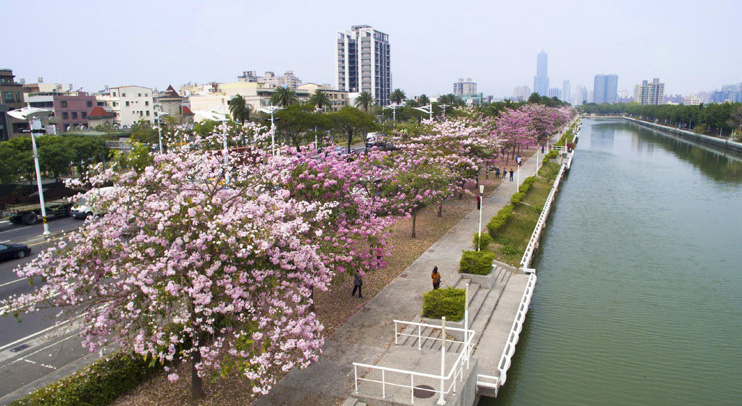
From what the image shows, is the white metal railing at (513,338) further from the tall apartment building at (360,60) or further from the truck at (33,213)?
the tall apartment building at (360,60)

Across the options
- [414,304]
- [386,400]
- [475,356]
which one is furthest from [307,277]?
[414,304]

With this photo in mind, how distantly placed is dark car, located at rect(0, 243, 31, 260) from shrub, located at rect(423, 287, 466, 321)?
63.0ft

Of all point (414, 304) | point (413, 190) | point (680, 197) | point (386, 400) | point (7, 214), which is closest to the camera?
point (386, 400)

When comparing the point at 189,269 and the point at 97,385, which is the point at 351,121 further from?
the point at 189,269

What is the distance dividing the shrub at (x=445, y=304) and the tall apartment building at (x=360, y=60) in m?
150

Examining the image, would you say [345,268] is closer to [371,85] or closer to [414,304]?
[414,304]

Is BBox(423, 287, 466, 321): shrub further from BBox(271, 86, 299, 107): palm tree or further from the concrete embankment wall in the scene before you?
the concrete embankment wall

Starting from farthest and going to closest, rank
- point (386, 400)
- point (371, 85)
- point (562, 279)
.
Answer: point (371, 85) → point (562, 279) → point (386, 400)

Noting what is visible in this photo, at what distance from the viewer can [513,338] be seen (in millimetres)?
15734

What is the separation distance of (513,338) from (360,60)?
6145 inches

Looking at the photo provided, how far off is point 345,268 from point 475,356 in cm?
470

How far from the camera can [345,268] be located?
16.6 m

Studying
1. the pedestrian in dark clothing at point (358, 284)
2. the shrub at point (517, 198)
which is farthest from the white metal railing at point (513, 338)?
the shrub at point (517, 198)

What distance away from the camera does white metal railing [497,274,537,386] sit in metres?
13.9
